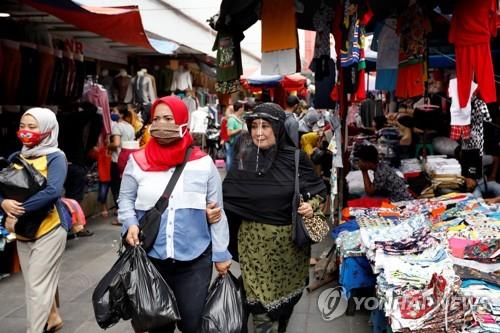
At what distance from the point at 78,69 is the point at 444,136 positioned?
555 centimetres

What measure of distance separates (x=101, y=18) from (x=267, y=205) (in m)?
3.88

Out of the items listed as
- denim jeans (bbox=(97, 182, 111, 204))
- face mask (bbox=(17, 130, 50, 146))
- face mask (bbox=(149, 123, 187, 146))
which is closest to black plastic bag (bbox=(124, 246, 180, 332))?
face mask (bbox=(149, 123, 187, 146))

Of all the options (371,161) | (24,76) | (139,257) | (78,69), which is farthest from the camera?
(78,69)

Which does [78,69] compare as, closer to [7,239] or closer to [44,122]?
[7,239]

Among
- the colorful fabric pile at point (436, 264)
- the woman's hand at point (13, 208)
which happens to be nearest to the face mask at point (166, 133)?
the woman's hand at point (13, 208)

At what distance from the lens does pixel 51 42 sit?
7266mm

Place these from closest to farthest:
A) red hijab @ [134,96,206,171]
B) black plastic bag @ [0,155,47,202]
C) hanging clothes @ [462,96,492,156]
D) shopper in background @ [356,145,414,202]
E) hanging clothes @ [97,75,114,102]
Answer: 1. red hijab @ [134,96,206,171]
2. black plastic bag @ [0,155,47,202]
3. hanging clothes @ [462,96,492,156]
4. shopper in background @ [356,145,414,202]
5. hanging clothes @ [97,75,114,102]

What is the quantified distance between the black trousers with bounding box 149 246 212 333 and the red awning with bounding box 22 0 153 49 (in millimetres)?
3827

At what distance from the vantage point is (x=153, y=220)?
2891 millimetres

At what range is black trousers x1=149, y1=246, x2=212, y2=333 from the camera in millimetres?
2998

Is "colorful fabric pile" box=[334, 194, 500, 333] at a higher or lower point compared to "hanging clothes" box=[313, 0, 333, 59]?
lower

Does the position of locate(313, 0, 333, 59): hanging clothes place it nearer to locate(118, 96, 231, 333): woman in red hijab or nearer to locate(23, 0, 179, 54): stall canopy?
locate(23, 0, 179, 54): stall canopy

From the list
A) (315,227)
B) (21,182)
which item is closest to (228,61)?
(315,227)

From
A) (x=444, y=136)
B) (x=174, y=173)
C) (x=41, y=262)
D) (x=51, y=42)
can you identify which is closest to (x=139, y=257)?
(x=174, y=173)
